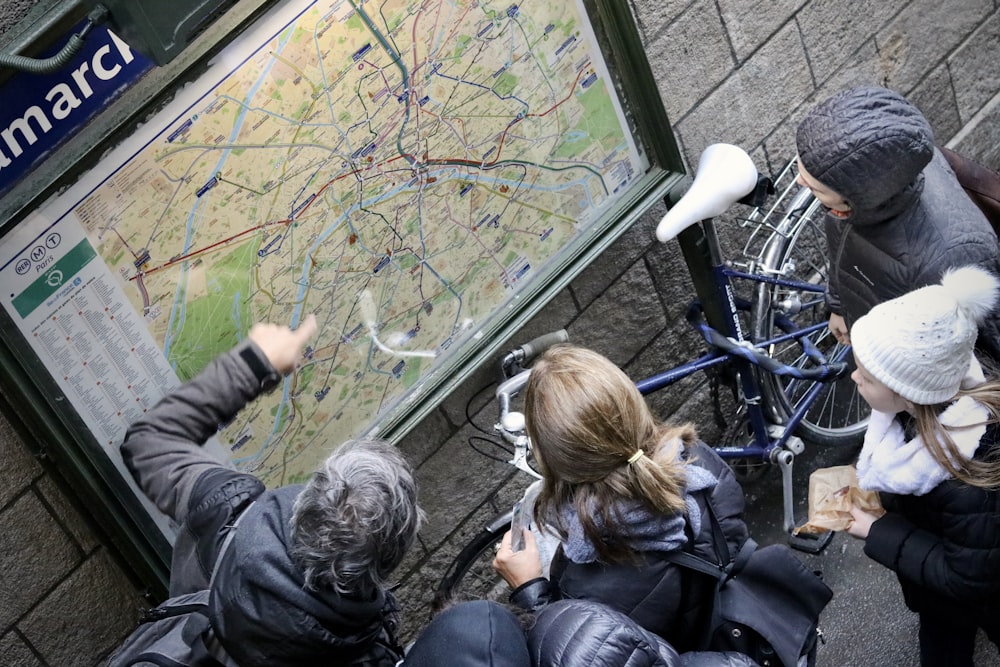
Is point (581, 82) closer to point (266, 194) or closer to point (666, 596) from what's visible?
point (266, 194)

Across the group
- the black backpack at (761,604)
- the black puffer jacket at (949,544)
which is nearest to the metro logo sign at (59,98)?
the black backpack at (761,604)

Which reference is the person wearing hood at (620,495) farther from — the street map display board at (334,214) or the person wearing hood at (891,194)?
the person wearing hood at (891,194)

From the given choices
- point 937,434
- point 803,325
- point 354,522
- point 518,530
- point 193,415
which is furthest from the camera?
point 803,325

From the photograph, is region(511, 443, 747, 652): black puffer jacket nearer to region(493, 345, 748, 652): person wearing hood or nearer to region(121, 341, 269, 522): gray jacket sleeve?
region(493, 345, 748, 652): person wearing hood

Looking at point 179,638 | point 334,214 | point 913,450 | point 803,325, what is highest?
point 334,214

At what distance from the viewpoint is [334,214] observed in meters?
3.55

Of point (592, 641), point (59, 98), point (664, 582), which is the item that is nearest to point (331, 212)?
point (59, 98)

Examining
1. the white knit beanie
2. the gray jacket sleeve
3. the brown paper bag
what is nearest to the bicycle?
the brown paper bag

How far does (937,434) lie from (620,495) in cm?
92

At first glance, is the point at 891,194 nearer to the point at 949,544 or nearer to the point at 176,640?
the point at 949,544

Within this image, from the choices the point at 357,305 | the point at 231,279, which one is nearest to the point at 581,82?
the point at 357,305

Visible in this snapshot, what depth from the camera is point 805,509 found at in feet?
16.8

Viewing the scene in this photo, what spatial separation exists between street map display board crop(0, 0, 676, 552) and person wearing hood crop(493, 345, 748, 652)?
96 cm

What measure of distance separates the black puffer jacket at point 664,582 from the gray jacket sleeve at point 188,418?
1.00m
